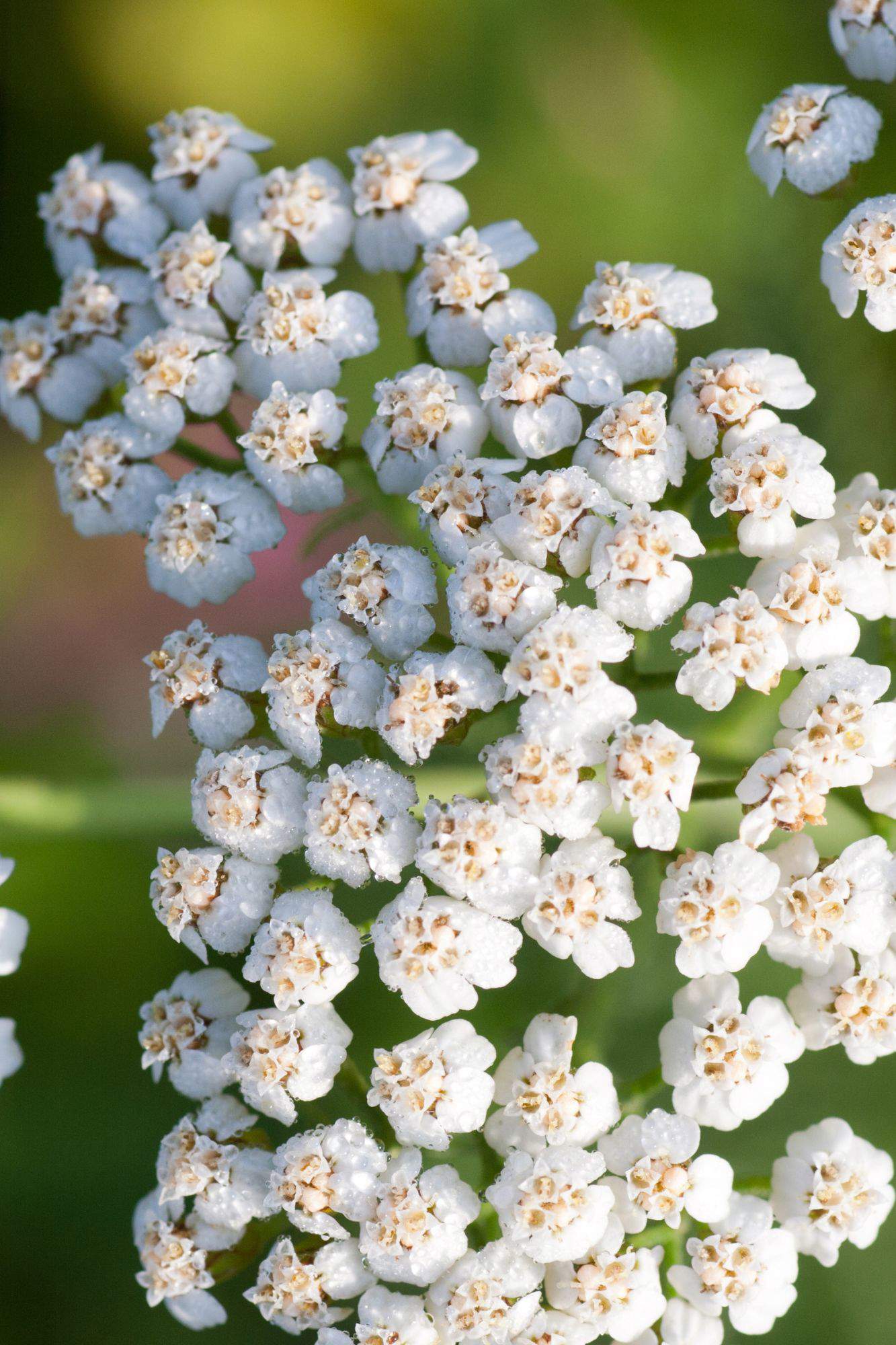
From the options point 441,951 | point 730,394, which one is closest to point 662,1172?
point 441,951

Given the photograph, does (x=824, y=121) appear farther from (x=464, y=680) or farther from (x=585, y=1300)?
(x=585, y=1300)

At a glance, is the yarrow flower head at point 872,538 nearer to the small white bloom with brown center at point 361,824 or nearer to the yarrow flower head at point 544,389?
the yarrow flower head at point 544,389

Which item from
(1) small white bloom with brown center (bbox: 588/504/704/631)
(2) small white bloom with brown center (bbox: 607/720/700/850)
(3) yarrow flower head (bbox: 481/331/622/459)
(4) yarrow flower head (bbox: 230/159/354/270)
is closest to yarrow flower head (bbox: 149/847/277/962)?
(2) small white bloom with brown center (bbox: 607/720/700/850)

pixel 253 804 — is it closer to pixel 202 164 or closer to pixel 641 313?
pixel 641 313

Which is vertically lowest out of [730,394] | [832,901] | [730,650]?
[832,901]

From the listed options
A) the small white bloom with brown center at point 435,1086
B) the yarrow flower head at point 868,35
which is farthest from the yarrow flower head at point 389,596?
the yarrow flower head at point 868,35
